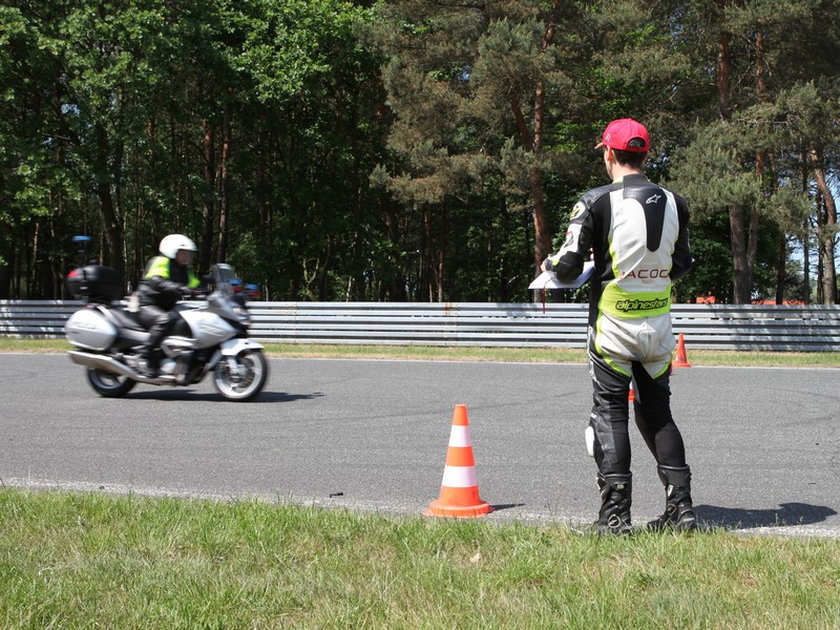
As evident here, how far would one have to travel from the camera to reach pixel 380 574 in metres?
3.74

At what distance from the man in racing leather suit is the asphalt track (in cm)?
47

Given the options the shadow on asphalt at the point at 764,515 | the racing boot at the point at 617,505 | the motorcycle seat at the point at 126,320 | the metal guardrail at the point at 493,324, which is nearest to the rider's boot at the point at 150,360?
the motorcycle seat at the point at 126,320

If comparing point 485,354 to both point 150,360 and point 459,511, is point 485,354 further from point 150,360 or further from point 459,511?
point 459,511

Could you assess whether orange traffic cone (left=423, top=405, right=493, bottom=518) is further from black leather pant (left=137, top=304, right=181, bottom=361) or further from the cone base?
black leather pant (left=137, top=304, right=181, bottom=361)

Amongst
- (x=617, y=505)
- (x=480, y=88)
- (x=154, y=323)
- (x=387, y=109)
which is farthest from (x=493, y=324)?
(x=387, y=109)

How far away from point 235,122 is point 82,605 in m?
36.2

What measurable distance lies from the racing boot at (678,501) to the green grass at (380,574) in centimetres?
12

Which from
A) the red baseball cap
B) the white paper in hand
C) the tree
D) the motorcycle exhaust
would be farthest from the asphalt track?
the tree

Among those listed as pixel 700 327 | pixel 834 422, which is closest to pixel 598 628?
pixel 834 422

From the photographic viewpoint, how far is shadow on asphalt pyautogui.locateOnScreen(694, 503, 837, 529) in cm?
488

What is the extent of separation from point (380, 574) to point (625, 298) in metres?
1.70

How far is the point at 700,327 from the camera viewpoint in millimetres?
20172

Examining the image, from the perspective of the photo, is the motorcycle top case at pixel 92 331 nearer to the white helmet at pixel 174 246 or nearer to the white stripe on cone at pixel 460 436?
the white helmet at pixel 174 246

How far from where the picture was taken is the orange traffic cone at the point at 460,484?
16.5 feet
